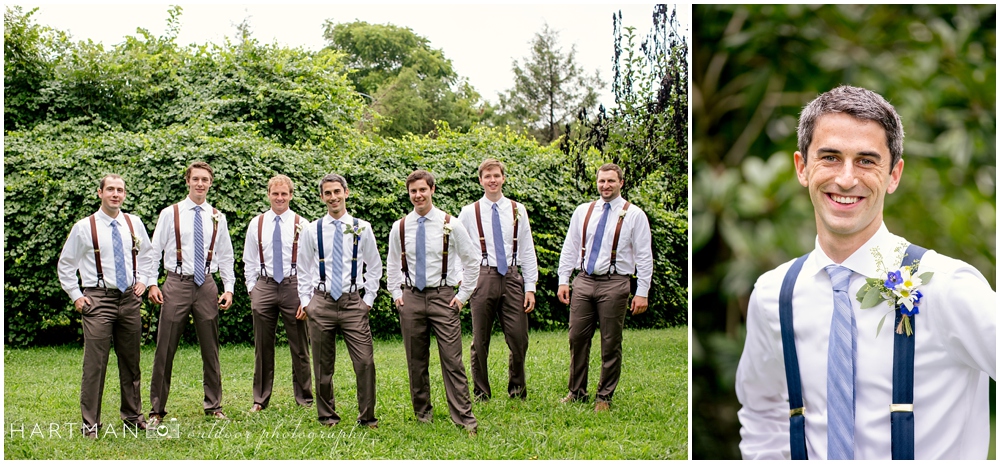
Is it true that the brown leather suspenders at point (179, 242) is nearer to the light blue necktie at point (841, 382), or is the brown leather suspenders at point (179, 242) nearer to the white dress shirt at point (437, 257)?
the white dress shirt at point (437, 257)

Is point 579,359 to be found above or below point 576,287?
below

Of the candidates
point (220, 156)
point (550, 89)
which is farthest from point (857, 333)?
point (550, 89)

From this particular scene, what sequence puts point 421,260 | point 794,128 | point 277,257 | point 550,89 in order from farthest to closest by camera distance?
point 550,89
point 277,257
point 421,260
point 794,128

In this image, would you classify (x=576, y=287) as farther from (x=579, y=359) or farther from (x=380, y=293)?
(x=380, y=293)

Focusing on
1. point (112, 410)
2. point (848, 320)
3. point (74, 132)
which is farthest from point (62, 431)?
point (74, 132)

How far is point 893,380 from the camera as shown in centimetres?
228

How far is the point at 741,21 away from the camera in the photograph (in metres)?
2.07

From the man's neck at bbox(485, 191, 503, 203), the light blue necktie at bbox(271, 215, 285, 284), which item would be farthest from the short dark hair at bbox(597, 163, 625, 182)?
the light blue necktie at bbox(271, 215, 285, 284)

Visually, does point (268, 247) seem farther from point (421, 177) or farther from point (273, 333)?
point (421, 177)

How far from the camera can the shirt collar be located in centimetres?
239

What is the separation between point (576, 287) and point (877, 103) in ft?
10.8

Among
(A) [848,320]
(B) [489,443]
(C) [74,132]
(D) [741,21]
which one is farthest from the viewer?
(C) [74,132]

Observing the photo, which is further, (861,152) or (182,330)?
(182,330)

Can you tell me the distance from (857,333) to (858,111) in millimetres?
646
